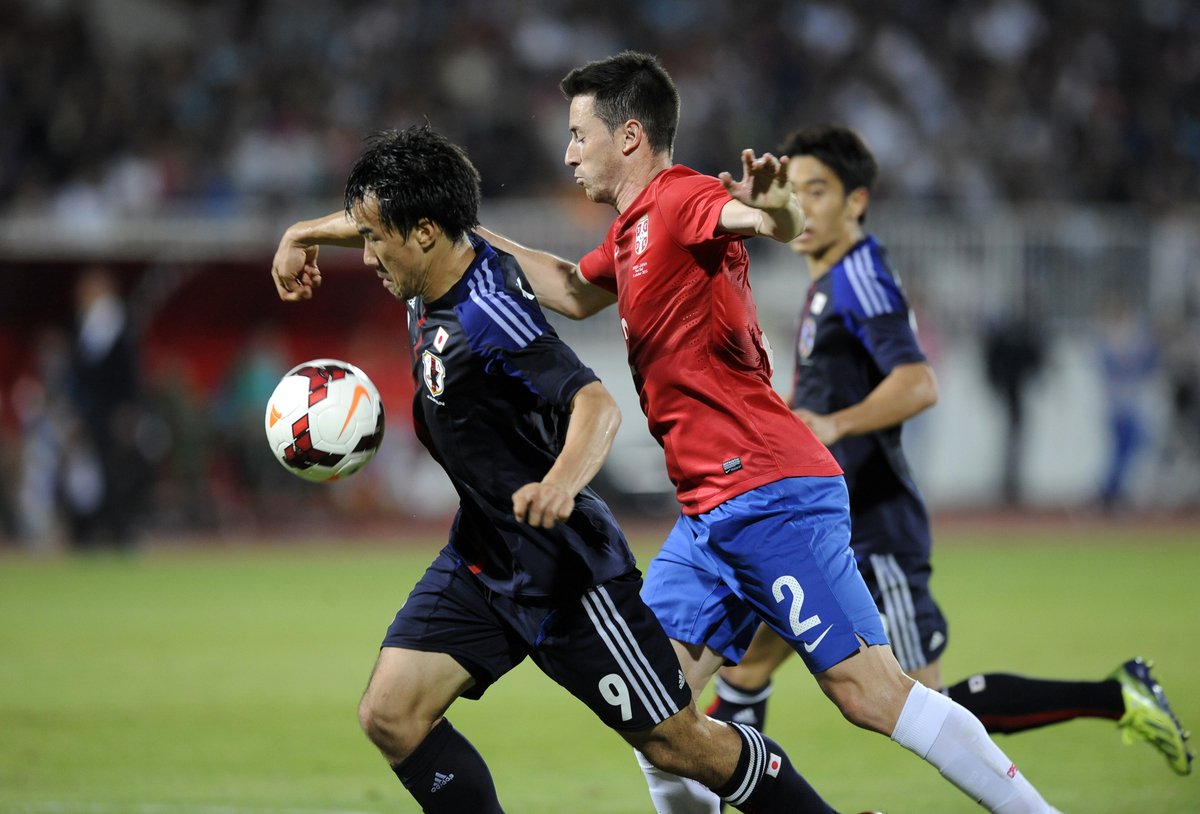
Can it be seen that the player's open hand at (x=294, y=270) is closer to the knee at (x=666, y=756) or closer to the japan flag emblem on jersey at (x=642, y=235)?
the japan flag emblem on jersey at (x=642, y=235)

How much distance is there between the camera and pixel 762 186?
3514 mm

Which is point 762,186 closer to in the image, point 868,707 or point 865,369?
point 868,707

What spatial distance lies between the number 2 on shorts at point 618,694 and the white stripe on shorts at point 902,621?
1413mm

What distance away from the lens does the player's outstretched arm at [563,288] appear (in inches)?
185

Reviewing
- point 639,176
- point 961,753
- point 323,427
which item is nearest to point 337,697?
point 323,427

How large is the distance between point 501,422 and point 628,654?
772mm

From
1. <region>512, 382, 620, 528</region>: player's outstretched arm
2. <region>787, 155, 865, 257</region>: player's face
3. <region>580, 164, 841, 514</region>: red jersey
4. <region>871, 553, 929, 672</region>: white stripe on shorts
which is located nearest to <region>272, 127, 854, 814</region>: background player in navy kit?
<region>512, 382, 620, 528</region>: player's outstretched arm

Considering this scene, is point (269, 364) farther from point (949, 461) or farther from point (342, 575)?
point (949, 461)

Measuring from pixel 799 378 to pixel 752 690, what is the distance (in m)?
1.24

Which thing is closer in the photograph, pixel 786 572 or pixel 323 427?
pixel 786 572

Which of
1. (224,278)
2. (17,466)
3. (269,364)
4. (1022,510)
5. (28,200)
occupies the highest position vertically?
(28,200)

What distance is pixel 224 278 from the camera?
16.3 m

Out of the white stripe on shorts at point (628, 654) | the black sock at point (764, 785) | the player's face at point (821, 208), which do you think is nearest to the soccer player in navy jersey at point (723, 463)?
the black sock at point (764, 785)

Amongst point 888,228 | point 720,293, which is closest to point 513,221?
point 888,228
